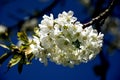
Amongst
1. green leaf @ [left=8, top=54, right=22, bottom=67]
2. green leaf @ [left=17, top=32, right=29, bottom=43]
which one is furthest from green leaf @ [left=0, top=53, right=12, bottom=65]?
green leaf @ [left=17, top=32, right=29, bottom=43]

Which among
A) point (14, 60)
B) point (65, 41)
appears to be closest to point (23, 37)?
point (14, 60)

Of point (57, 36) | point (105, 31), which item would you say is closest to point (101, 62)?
point (57, 36)

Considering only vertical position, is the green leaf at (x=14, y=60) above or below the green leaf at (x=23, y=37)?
below

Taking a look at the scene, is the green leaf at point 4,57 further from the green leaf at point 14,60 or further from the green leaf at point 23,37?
the green leaf at point 23,37

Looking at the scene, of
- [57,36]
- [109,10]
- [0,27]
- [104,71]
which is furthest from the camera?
[0,27]

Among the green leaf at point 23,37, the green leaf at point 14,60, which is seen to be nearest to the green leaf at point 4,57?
the green leaf at point 14,60

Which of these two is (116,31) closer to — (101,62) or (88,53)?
(101,62)

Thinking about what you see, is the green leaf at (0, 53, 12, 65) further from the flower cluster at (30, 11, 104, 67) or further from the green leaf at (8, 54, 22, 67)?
the flower cluster at (30, 11, 104, 67)

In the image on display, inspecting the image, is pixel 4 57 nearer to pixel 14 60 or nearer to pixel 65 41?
pixel 14 60
